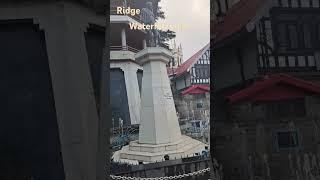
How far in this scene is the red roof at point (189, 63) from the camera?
80.7 inches

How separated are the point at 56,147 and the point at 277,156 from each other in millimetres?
1766

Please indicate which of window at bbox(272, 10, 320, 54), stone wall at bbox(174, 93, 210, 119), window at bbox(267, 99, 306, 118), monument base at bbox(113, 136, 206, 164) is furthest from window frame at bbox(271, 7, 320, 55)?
monument base at bbox(113, 136, 206, 164)

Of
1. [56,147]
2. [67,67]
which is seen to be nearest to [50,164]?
[56,147]

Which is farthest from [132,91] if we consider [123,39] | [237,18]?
[237,18]

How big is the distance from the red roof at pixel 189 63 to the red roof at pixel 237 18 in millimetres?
124

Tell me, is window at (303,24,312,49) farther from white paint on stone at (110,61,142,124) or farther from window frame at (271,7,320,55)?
white paint on stone at (110,61,142,124)

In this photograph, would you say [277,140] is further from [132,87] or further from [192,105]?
[132,87]

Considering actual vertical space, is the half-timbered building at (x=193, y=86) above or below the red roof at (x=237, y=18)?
below

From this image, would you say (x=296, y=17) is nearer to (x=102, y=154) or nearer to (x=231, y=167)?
(x=231, y=167)

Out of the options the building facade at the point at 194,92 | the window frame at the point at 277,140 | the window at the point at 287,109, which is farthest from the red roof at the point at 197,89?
the window frame at the point at 277,140

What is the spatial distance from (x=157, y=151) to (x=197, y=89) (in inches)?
18.8

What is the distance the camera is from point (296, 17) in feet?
7.01

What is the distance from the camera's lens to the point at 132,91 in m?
2.17

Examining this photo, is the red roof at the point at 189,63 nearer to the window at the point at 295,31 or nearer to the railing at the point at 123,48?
the railing at the point at 123,48
